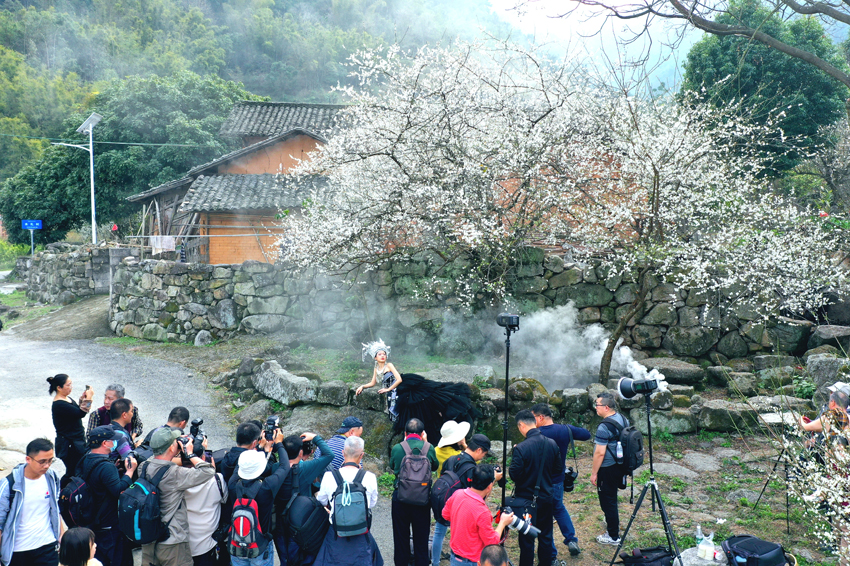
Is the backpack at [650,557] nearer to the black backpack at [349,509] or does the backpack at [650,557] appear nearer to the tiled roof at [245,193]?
the black backpack at [349,509]

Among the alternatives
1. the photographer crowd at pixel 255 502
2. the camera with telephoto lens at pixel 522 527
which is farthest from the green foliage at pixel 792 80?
the camera with telephoto lens at pixel 522 527

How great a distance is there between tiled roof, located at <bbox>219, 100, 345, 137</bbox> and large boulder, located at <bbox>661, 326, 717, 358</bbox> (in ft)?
53.3

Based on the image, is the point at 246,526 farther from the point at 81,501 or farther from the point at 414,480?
the point at 414,480

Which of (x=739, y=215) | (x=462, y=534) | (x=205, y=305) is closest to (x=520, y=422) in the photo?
(x=462, y=534)

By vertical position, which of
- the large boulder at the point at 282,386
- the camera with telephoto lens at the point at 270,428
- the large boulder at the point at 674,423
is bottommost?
the large boulder at the point at 674,423

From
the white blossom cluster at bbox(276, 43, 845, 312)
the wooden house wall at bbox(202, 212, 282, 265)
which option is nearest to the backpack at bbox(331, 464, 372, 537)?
the white blossom cluster at bbox(276, 43, 845, 312)

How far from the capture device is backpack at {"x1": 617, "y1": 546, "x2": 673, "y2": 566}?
4.64 metres

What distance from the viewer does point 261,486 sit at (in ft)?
13.7

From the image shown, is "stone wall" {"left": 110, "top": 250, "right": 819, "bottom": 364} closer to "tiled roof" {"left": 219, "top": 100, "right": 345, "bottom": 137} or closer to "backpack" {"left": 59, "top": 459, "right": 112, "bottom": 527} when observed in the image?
"backpack" {"left": 59, "top": 459, "right": 112, "bottom": 527}

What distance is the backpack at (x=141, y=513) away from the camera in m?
3.88

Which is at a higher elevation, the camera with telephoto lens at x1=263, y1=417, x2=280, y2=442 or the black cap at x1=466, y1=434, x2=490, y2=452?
the camera with telephoto lens at x1=263, y1=417, x2=280, y2=442

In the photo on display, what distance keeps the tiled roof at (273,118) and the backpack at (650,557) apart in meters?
20.5

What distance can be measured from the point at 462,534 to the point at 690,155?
26.5ft

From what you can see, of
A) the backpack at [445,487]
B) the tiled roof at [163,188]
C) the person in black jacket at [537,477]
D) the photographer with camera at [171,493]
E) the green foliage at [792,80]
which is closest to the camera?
the photographer with camera at [171,493]
